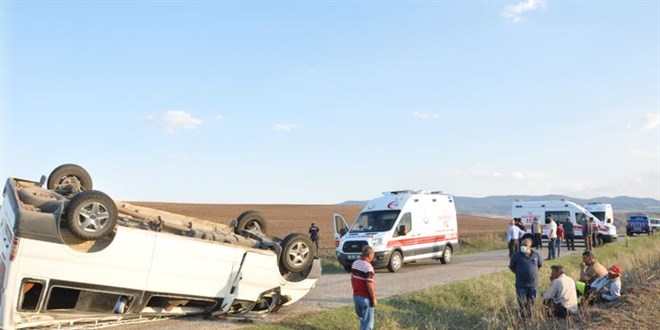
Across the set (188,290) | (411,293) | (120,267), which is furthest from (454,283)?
(120,267)

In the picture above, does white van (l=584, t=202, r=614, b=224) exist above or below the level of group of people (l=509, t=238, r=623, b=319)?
above

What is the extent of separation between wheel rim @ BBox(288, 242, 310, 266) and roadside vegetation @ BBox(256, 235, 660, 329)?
3.22ft

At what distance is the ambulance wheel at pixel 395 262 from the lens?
1831 centimetres

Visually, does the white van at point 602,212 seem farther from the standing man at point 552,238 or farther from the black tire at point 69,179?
the black tire at point 69,179

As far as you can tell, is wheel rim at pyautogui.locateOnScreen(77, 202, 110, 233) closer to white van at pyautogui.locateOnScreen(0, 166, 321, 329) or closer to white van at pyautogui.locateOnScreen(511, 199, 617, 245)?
white van at pyautogui.locateOnScreen(0, 166, 321, 329)

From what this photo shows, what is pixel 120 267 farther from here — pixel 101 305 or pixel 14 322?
pixel 14 322

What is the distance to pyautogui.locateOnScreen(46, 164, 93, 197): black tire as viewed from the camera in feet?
32.1

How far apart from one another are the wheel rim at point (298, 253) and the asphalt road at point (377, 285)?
1.01 metres

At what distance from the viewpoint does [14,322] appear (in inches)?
297

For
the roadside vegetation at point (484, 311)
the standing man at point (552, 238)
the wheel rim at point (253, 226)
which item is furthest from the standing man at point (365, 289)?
the standing man at point (552, 238)

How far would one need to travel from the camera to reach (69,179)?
10078 mm

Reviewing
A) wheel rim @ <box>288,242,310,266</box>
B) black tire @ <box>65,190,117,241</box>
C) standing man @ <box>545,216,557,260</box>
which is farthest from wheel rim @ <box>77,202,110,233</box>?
standing man @ <box>545,216,557,260</box>

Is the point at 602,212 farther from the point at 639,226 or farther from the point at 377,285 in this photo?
the point at 377,285

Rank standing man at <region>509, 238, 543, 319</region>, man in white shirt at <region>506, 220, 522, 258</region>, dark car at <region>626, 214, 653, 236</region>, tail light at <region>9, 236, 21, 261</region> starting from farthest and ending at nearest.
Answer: dark car at <region>626, 214, 653, 236</region>
man in white shirt at <region>506, 220, 522, 258</region>
standing man at <region>509, 238, 543, 319</region>
tail light at <region>9, 236, 21, 261</region>
